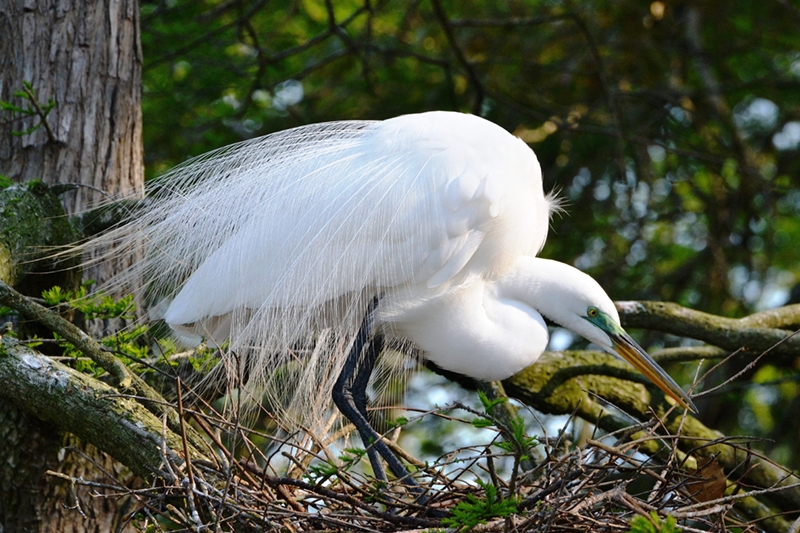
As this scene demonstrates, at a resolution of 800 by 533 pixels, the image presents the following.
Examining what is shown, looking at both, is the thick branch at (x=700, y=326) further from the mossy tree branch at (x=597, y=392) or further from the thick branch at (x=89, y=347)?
the thick branch at (x=89, y=347)

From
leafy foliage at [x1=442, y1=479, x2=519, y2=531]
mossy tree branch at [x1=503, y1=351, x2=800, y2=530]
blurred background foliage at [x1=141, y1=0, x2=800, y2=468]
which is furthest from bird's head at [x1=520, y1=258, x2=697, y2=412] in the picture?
blurred background foliage at [x1=141, y1=0, x2=800, y2=468]

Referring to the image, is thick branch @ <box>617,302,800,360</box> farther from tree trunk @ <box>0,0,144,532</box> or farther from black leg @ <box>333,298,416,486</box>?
tree trunk @ <box>0,0,144,532</box>

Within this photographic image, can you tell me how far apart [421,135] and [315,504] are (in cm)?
131

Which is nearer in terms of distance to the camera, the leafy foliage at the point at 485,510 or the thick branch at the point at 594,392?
the leafy foliage at the point at 485,510

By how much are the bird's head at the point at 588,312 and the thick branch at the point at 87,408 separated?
4.64 ft

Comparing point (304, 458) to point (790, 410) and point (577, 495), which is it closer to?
point (577, 495)

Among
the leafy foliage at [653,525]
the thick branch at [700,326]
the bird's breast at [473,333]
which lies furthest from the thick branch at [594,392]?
the leafy foliage at [653,525]

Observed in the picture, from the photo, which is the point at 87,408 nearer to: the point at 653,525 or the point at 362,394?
the point at 362,394

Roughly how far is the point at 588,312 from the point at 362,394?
0.89 metres

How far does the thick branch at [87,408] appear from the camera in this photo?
2.15 metres

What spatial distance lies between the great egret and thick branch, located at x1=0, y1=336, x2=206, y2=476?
0.58m

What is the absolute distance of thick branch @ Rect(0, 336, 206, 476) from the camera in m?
2.15

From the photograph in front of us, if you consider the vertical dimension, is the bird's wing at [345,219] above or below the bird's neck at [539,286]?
above

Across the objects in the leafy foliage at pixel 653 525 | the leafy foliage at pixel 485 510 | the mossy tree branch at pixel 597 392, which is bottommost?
the mossy tree branch at pixel 597 392
